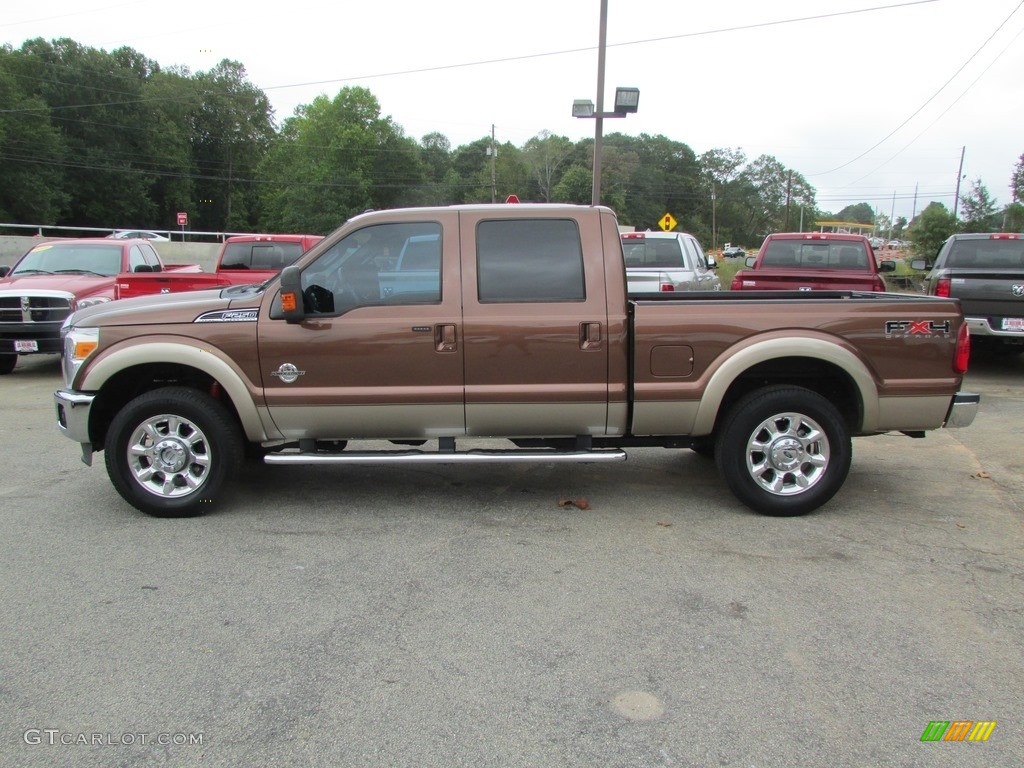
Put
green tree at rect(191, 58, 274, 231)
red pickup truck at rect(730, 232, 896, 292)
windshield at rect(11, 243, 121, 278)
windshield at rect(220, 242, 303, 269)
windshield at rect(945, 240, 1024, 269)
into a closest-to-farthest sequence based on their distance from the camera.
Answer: red pickup truck at rect(730, 232, 896, 292) → windshield at rect(945, 240, 1024, 269) → windshield at rect(11, 243, 121, 278) → windshield at rect(220, 242, 303, 269) → green tree at rect(191, 58, 274, 231)

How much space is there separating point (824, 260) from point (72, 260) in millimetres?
11543

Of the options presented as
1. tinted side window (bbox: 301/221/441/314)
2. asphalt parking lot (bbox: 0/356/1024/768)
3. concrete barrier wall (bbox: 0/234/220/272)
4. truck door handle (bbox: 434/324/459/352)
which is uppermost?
concrete barrier wall (bbox: 0/234/220/272)

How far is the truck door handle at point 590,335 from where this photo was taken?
16.1ft

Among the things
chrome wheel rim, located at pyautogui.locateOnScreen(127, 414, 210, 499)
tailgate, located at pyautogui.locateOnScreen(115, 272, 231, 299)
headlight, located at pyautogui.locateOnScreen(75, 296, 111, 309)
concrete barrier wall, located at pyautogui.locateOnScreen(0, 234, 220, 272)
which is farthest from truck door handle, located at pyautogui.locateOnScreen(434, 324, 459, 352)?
concrete barrier wall, located at pyautogui.locateOnScreen(0, 234, 220, 272)

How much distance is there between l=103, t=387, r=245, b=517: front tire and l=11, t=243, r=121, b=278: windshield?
8.11m

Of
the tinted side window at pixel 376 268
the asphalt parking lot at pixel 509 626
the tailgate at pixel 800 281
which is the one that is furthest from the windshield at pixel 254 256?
the tinted side window at pixel 376 268

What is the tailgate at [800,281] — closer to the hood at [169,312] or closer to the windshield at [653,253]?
the windshield at [653,253]

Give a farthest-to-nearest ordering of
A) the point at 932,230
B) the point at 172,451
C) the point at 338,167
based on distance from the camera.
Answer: the point at 338,167
the point at 932,230
the point at 172,451

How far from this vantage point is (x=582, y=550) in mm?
4539

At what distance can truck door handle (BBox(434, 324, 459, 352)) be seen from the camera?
4910mm

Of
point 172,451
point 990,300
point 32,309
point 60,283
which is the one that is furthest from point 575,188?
point 172,451

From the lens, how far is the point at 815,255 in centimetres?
1212

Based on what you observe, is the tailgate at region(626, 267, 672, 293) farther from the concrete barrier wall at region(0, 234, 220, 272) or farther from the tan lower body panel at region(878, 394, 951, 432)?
the concrete barrier wall at region(0, 234, 220, 272)

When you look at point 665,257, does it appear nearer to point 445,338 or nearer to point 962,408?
point 962,408
